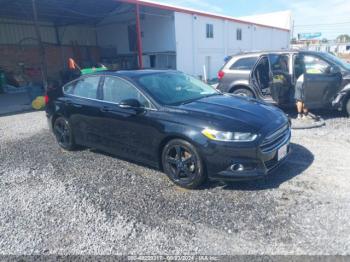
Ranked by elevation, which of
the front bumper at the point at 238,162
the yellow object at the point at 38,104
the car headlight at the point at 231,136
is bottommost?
the yellow object at the point at 38,104

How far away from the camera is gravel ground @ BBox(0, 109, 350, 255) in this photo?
2.86 m

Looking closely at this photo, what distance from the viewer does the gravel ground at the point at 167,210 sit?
286 centimetres

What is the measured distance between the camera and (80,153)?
5.63 meters

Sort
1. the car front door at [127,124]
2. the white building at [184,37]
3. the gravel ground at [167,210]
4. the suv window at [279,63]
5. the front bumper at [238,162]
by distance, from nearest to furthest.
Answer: the gravel ground at [167,210] < the front bumper at [238,162] < the car front door at [127,124] < the suv window at [279,63] < the white building at [184,37]

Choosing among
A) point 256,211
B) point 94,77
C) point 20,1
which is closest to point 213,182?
point 256,211

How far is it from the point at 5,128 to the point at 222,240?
7.55 m

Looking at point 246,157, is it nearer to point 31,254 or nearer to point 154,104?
point 154,104

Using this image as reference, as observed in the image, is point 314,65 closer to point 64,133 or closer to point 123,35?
point 64,133

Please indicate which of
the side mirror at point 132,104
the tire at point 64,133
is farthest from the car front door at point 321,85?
the tire at point 64,133

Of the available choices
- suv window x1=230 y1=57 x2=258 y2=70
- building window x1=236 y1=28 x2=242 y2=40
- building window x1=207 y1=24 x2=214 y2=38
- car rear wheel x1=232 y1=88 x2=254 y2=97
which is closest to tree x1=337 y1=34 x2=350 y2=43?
building window x1=236 y1=28 x2=242 y2=40

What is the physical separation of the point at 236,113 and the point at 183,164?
974 mm

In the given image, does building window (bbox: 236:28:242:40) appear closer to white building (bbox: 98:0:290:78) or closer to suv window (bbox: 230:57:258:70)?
white building (bbox: 98:0:290:78)

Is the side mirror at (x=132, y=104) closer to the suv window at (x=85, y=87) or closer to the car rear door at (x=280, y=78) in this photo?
the suv window at (x=85, y=87)

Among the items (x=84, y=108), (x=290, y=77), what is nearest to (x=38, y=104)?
(x=84, y=108)
